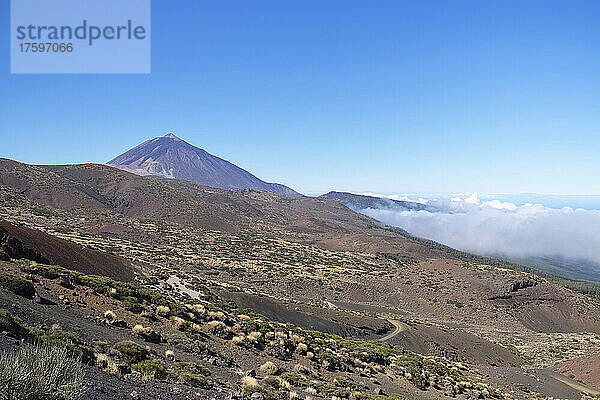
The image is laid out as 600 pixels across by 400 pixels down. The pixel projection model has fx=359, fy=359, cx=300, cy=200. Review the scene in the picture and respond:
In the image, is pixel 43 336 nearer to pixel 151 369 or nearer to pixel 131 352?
pixel 131 352

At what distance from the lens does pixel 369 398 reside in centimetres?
1273

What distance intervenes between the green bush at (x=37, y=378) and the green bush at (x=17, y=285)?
8.18 meters

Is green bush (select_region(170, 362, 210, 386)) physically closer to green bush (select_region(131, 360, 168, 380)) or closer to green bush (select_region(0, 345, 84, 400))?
green bush (select_region(131, 360, 168, 380))

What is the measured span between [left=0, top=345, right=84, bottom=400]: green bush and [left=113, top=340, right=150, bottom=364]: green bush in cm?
493

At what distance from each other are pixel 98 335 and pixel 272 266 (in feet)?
147

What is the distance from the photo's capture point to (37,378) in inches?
174

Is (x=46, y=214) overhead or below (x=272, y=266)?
overhead

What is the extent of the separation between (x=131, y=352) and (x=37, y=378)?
5755 millimetres

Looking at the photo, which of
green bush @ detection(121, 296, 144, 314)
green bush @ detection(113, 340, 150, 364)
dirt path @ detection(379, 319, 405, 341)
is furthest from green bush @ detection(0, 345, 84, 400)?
dirt path @ detection(379, 319, 405, 341)

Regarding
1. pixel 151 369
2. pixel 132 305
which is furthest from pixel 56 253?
pixel 151 369

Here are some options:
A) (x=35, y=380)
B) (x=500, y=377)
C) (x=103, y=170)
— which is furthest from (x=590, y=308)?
(x=103, y=170)

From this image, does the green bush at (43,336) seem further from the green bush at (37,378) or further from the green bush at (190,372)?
the green bush at (37,378)

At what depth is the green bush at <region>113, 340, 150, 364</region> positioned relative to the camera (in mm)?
9472

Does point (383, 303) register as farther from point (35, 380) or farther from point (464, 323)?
point (35, 380)
